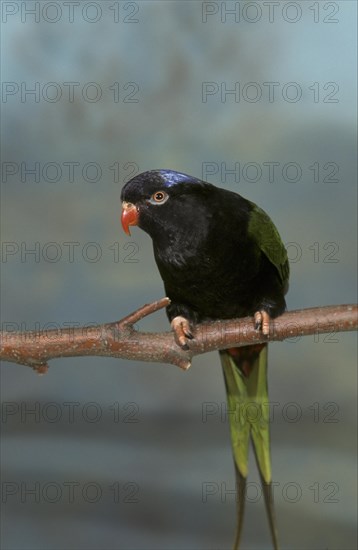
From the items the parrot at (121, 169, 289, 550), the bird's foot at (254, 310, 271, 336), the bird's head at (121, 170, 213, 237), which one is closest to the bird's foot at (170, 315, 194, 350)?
the parrot at (121, 169, 289, 550)

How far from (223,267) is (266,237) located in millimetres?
178

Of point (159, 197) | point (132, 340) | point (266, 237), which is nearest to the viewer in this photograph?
point (132, 340)

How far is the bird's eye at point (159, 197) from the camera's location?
1873 mm

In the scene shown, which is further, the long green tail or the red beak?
the long green tail

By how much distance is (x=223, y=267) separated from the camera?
1.93 metres

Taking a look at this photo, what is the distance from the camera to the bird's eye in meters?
1.87

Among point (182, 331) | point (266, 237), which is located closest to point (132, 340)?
point (182, 331)

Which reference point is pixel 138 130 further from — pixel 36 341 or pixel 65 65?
pixel 36 341

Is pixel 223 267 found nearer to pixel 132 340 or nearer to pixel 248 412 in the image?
pixel 132 340

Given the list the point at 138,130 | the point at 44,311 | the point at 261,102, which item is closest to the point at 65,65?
the point at 138,130

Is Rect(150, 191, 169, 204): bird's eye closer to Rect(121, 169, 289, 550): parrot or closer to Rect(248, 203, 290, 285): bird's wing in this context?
Rect(121, 169, 289, 550): parrot

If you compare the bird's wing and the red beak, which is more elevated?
the red beak

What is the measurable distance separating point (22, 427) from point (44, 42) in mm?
1595

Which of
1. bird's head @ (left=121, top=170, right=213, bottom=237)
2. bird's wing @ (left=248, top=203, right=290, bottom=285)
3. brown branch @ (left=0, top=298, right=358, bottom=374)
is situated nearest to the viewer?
brown branch @ (left=0, top=298, right=358, bottom=374)
